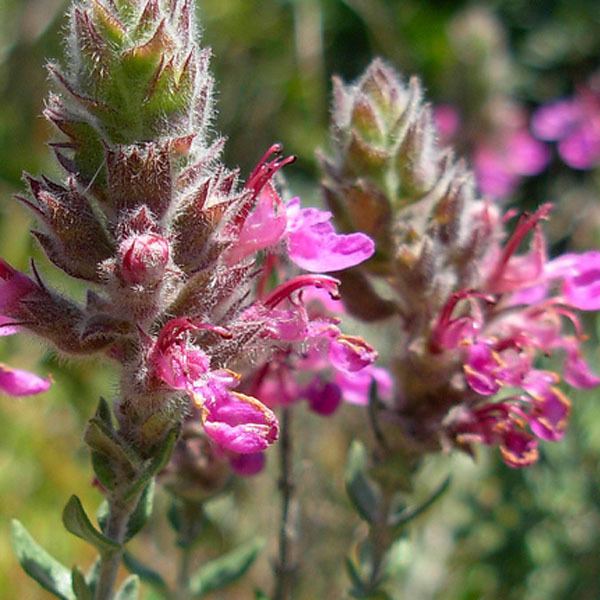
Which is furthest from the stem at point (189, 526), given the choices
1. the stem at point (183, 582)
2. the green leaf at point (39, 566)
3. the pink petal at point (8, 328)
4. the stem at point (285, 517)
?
the pink petal at point (8, 328)

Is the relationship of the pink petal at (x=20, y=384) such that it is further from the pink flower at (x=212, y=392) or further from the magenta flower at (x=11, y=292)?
the pink flower at (x=212, y=392)

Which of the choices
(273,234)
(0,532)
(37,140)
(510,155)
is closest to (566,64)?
(510,155)

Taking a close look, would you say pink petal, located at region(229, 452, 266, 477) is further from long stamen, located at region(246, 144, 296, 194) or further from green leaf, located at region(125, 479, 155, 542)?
long stamen, located at region(246, 144, 296, 194)

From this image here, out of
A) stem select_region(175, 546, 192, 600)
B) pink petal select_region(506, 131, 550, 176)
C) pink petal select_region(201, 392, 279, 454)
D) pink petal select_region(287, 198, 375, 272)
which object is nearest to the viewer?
pink petal select_region(201, 392, 279, 454)

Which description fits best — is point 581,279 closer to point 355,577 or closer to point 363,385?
point 363,385

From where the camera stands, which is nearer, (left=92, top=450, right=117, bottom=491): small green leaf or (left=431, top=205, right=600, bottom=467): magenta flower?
(left=92, top=450, right=117, bottom=491): small green leaf

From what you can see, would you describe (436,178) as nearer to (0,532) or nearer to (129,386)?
(129,386)

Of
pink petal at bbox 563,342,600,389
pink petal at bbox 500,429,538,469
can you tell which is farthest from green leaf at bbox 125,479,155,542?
pink petal at bbox 563,342,600,389
